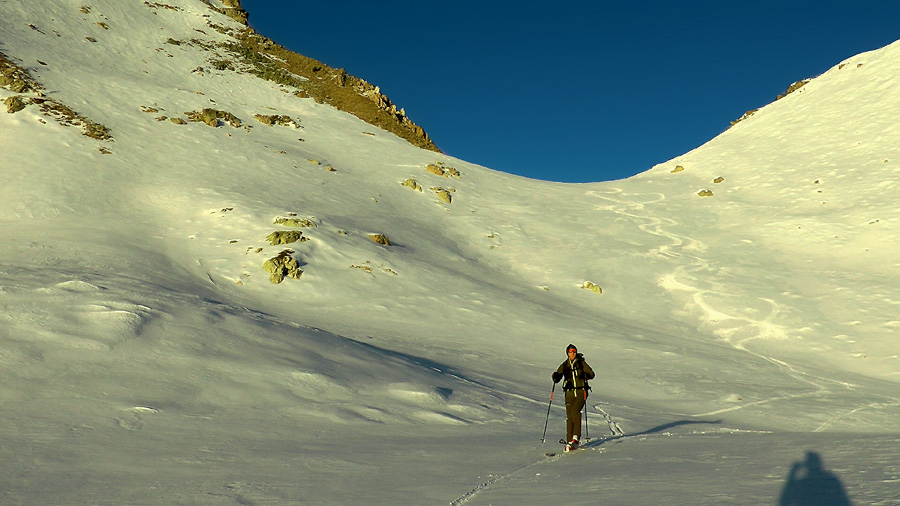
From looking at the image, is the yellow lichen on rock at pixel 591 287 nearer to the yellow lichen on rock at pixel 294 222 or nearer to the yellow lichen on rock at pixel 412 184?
the yellow lichen on rock at pixel 294 222

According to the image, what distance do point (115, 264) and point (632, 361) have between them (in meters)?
17.1

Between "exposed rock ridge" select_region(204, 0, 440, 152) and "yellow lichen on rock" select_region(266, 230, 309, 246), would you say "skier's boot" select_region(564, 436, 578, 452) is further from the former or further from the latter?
"exposed rock ridge" select_region(204, 0, 440, 152)

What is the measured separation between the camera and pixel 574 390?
1048 centimetres

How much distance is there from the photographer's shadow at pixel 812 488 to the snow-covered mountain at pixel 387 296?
76 millimetres

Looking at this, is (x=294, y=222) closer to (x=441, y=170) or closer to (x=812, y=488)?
(x=441, y=170)

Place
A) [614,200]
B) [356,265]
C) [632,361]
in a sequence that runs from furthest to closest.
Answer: [614,200]
[356,265]
[632,361]

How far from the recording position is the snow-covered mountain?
8195mm

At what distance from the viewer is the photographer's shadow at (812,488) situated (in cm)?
592

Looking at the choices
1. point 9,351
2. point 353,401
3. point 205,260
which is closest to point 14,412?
point 9,351

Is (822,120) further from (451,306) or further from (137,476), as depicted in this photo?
(137,476)

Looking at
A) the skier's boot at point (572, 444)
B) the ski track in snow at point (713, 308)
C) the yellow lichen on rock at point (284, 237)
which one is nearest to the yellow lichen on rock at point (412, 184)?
the yellow lichen on rock at point (284, 237)

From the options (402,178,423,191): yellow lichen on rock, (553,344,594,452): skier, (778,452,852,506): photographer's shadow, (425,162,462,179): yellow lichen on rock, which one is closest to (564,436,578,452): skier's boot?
(553,344,594,452): skier

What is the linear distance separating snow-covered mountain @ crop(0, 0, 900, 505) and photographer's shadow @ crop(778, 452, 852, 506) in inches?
3.0

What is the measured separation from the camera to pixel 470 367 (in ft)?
55.4
